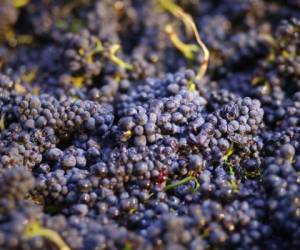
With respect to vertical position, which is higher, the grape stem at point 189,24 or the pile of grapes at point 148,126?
the grape stem at point 189,24

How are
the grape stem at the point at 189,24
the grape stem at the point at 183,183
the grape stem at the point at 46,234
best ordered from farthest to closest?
the grape stem at the point at 189,24, the grape stem at the point at 183,183, the grape stem at the point at 46,234

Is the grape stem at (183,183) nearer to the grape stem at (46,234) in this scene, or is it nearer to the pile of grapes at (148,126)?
the pile of grapes at (148,126)

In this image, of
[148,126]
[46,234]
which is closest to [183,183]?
[148,126]

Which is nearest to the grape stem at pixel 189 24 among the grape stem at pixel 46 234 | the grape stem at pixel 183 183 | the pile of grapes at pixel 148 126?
the pile of grapes at pixel 148 126

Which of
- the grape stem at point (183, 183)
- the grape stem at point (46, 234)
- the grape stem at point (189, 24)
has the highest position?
the grape stem at point (189, 24)

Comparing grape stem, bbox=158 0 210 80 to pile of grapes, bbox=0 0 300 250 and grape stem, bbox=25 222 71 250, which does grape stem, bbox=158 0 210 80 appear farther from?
grape stem, bbox=25 222 71 250

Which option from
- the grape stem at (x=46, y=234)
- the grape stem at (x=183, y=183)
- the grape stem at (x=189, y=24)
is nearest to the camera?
the grape stem at (x=46, y=234)

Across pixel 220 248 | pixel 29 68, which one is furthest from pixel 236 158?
pixel 29 68

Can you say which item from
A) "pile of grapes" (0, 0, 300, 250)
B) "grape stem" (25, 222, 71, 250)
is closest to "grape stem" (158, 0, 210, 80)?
"pile of grapes" (0, 0, 300, 250)

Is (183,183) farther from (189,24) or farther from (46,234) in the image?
(189,24)
